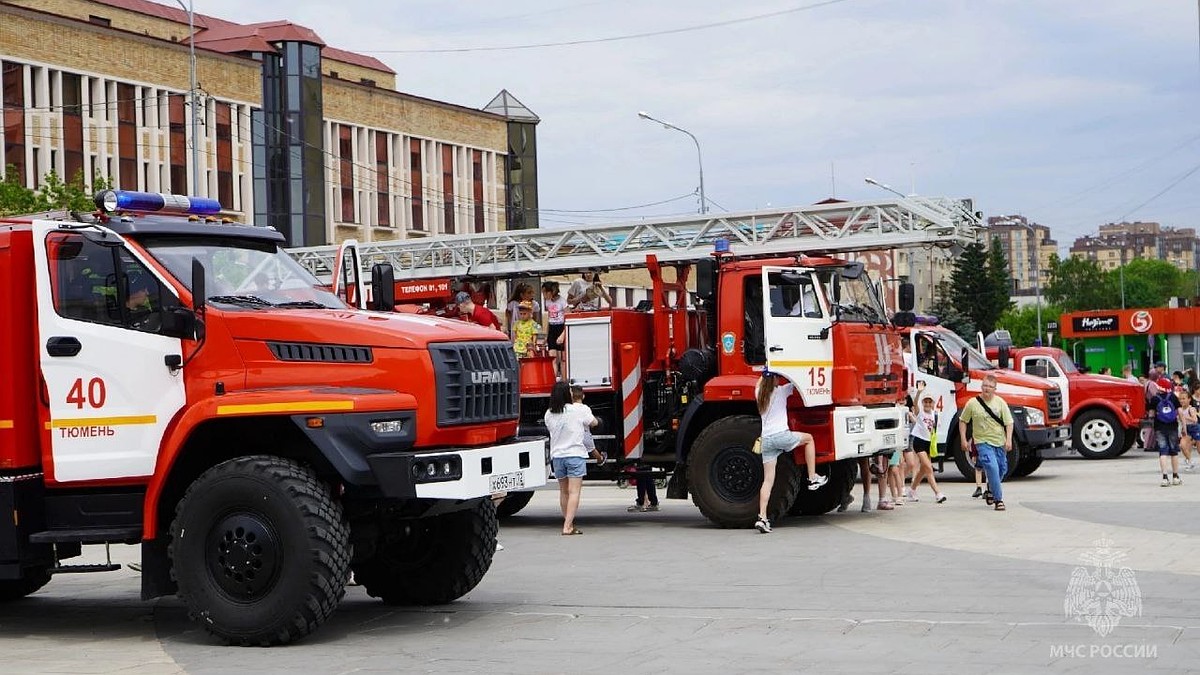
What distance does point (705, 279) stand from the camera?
17750 millimetres

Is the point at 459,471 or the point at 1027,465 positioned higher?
the point at 459,471

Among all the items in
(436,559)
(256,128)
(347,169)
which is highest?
(256,128)

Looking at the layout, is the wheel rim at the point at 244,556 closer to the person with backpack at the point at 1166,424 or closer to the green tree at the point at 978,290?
the person with backpack at the point at 1166,424

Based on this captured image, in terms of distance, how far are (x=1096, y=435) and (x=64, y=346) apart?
25060 millimetres

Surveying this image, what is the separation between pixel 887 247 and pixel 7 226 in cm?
1701

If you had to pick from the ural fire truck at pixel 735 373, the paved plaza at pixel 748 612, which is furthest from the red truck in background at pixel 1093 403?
the paved plaza at pixel 748 612

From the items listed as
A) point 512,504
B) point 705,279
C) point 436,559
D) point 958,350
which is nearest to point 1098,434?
point 958,350

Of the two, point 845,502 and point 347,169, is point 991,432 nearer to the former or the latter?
point 845,502

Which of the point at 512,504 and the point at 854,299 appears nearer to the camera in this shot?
the point at 854,299

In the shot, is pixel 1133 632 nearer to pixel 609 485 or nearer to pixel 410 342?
pixel 410 342

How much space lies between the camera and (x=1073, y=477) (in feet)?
87.0

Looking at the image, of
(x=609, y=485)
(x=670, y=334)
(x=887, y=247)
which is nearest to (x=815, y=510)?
(x=670, y=334)

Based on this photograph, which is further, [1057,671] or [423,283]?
[423,283]

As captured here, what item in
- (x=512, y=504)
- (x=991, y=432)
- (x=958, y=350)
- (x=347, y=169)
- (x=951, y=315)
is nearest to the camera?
(x=991, y=432)
